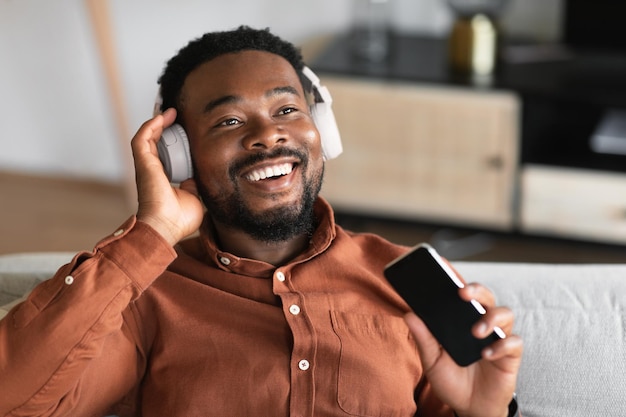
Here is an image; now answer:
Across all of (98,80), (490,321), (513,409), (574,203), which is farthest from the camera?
(98,80)

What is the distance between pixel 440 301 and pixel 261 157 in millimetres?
336

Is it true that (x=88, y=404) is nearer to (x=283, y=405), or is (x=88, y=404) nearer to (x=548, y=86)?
(x=283, y=405)

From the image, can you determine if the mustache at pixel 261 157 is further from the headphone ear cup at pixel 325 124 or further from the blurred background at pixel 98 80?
the blurred background at pixel 98 80

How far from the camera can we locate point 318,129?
149cm

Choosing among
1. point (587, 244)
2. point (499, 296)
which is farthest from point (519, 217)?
point (499, 296)

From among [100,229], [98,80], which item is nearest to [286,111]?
[100,229]

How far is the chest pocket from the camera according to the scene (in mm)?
1315

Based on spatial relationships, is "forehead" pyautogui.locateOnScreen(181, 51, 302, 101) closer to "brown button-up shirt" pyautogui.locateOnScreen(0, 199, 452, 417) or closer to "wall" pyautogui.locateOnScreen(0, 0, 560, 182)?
"brown button-up shirt" pyautogui.locateOnScreen(0, 199, 452, 417)

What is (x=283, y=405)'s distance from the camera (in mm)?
1299

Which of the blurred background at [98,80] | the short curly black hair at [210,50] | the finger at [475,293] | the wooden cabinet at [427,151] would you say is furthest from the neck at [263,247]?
the blurred background at [98,80]

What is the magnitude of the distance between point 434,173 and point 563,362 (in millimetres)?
1379

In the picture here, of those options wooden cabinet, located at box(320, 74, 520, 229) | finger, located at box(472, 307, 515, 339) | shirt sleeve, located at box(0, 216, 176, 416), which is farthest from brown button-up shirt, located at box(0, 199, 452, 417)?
wooden cabinet, located at box(320, 74, 520, 229)

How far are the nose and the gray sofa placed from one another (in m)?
0.47

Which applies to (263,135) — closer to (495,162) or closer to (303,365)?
(303,365)
